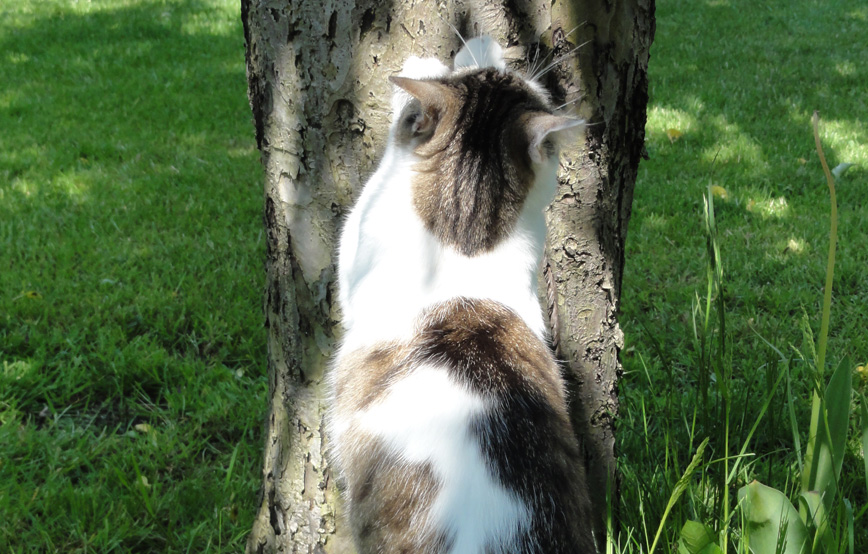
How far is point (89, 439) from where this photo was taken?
246 centimetres

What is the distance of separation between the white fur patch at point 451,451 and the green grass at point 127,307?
1053mm

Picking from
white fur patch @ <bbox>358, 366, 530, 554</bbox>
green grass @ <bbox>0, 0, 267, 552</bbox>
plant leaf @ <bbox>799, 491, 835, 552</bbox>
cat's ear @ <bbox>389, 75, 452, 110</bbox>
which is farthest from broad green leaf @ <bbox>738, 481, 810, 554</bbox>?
green grass @ <bbox>0, 0, 267, 552</bbox>

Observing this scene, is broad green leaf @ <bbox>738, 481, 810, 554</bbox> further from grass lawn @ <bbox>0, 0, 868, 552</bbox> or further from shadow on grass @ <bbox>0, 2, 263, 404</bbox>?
shadow on grass @ <bbox>0, 2, 263, 404</bbox>

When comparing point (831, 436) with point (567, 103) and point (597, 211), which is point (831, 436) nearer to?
point (597, 211)

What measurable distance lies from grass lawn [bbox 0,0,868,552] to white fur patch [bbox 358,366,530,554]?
0.62m

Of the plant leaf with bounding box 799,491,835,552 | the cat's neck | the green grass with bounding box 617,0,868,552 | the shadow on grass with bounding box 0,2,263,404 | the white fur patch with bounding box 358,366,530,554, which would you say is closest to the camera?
the white fur patch with bounding box 358,366,530,554

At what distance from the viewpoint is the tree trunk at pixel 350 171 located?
1.63 m

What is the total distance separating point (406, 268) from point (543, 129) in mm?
433

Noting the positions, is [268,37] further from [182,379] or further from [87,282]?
[87,282]

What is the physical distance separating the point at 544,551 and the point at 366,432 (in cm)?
42

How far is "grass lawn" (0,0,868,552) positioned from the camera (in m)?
2.20

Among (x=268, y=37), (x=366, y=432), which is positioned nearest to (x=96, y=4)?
(x=268, y=37)

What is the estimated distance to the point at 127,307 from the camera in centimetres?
308

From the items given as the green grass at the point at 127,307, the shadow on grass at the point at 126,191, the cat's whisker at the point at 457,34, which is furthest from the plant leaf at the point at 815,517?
the shadow on grass at the point at 126,191
